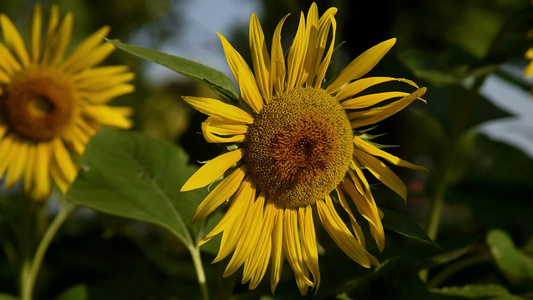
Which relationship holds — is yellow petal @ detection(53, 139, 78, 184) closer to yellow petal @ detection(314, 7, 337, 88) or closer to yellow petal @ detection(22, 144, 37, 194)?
yellow petal @ detection(22, 144, 37, 194)

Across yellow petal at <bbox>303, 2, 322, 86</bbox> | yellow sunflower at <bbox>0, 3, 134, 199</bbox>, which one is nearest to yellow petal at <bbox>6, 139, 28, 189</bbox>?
yellow sunflower at <bbox>0, 3, 134, 199</bbox>

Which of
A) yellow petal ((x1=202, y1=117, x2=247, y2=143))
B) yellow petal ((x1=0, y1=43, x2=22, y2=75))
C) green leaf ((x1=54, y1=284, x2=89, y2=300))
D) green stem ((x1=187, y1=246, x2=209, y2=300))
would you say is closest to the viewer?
yellow petal ((x1=202, y1=117, x2=247, y2=143))

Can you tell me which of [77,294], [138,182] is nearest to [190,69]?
[138,182]

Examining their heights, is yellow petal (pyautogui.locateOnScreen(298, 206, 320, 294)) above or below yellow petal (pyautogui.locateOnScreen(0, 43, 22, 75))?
below

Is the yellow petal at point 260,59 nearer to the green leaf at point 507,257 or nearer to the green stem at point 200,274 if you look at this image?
the green stem at point 200,274

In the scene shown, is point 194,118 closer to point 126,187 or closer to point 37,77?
point 37,77

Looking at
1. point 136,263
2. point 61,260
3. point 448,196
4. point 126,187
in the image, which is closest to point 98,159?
point 126,187

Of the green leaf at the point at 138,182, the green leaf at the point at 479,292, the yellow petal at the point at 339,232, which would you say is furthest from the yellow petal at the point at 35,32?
the green leaf at the point at 479,292

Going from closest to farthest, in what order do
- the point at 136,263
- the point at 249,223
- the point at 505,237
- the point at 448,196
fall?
the point at 249,223 → the point at 505,237 → the point at 136,263 → the point at 448,196

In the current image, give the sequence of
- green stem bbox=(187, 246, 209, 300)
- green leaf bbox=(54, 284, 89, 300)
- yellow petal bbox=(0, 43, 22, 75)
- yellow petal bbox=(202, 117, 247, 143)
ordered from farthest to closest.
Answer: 1. yellow petal bbox=(0, 43, 22, 75)
2. green leaf bbox=(54, 284, 89, 300)
3. green stem bbox=(187, 246, 209, 300)
4. yellow petal bbox=(202, 117, 247, 143)
